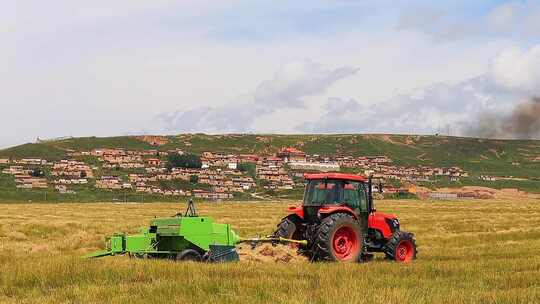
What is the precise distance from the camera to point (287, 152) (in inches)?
7712

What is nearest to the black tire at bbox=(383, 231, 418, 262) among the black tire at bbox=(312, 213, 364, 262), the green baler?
the black tire at bbox=(312, 213, 364, 262)

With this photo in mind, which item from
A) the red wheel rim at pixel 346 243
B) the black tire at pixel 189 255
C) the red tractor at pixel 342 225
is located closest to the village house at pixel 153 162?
the red tractor at pixel 342 225

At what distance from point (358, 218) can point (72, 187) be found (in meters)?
110

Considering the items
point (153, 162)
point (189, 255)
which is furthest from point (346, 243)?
point (153, 162)

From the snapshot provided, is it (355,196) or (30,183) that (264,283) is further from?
(30,183)

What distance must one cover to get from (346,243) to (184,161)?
144991 millimetres

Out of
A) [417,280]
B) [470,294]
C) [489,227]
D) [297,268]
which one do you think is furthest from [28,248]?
[489,227]

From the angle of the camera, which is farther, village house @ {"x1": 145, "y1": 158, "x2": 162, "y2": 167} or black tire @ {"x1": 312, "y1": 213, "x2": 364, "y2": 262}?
village house @ {"x1": 145, "y1": 158, "x2": 162, "y2": 167}

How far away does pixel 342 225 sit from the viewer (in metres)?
16.5

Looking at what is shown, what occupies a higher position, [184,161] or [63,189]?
[184,161]

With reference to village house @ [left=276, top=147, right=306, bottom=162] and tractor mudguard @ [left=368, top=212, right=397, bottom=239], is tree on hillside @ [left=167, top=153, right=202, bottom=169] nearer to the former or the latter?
village house @ [left=276, top=147, right=306, bottom=162]

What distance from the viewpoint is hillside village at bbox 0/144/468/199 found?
413ft

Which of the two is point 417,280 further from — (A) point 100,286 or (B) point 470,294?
(A) point 100,286

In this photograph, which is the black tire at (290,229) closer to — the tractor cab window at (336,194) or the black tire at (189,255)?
the tractor cab window at (336,194)
